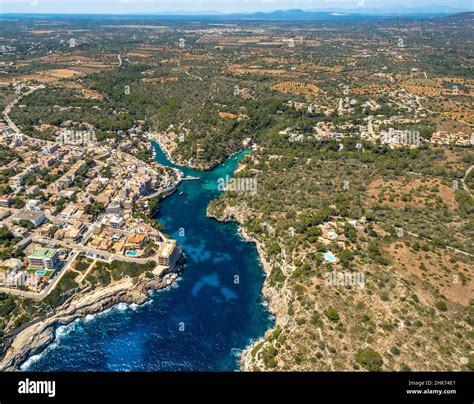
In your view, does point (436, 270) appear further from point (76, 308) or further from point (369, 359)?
point (76, 308)

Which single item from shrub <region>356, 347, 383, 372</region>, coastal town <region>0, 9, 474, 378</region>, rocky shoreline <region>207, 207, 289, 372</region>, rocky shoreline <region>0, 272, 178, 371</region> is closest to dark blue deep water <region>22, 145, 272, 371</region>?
coastal town <region>0, 9, 474, 378</region>

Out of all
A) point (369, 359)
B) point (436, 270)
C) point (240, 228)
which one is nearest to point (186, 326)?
point (369, 359)

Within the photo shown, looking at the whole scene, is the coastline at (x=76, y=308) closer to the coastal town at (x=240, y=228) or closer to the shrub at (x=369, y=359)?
the coastal town at (x=240, y=228)

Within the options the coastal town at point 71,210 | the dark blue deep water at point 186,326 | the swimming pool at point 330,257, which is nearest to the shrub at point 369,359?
the dark blue deep water at point 186,326
